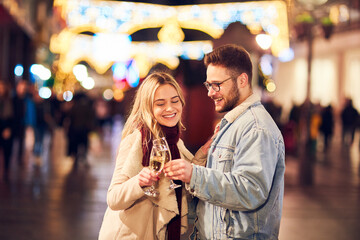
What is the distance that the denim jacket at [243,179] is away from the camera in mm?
2674

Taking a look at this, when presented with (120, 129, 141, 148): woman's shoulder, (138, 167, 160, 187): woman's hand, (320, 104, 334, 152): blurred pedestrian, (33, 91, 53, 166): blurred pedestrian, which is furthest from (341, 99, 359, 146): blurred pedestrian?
(138, 167, 160, 187): woman's hand

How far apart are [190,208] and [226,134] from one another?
0.57 meters

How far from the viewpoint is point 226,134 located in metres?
2.91

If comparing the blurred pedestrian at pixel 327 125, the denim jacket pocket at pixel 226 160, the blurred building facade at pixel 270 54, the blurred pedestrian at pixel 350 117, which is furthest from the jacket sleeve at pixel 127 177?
the blurred pedestrian at pixel 350 117

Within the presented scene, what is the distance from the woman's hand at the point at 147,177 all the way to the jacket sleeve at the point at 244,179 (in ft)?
0.68

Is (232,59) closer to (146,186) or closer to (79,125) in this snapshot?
(146,186)

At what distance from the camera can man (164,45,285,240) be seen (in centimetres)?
267

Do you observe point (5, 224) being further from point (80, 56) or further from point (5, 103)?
point (80, 56)

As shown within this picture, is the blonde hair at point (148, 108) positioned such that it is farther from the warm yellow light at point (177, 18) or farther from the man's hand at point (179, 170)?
the warm yellow light at point (177, 18)

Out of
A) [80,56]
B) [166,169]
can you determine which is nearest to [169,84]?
[166,169]

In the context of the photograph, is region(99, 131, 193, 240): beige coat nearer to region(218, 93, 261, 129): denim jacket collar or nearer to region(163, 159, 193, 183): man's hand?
region(163, 159, 193, 183): man's hand

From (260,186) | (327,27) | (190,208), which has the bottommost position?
(190,208)

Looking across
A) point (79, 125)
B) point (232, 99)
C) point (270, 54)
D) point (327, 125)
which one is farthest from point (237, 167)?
point (270, 54)

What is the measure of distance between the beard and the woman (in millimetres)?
308
